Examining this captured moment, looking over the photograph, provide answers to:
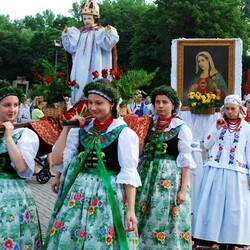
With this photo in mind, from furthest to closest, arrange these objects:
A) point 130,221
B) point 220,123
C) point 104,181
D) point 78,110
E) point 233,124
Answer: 1. point 233,124
2. point 220,123
3. point 78,110
4. point 104,181
5. point 130,221

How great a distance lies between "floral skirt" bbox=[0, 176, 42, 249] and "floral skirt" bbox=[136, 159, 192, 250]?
1.38 metres

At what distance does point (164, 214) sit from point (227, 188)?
134 centimetres

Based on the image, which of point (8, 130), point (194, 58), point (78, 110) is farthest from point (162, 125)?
point (194, 58)

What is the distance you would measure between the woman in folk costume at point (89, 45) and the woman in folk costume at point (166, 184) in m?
0.89

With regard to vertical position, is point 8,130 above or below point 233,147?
above

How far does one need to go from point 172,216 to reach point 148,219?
233 millimetres

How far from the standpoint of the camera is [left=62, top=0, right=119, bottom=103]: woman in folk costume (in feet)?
20.6

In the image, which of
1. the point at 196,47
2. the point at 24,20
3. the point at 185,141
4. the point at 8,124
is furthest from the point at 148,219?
the point at 24,20

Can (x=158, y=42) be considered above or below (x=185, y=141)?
above

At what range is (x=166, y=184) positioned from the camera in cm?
562

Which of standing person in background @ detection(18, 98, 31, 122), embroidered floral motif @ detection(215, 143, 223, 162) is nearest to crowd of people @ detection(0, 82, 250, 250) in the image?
standing person in background @ detection(18, 98, 31, 122)

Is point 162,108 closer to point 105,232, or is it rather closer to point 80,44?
point 80,44

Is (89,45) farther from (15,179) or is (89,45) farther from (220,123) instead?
(15,179)

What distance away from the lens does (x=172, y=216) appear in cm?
558
